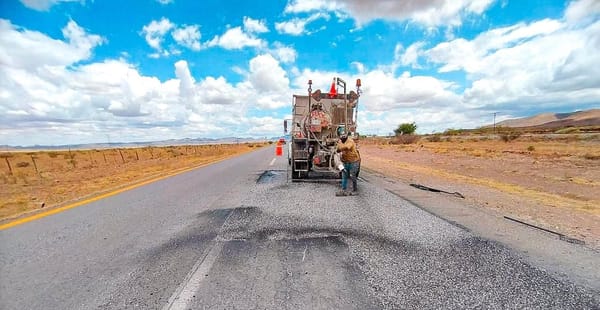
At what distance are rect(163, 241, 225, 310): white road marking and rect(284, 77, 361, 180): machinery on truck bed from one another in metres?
7.23

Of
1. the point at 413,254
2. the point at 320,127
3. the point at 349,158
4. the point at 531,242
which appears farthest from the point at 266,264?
the point at 320,127

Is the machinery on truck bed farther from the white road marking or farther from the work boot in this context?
the white road marking

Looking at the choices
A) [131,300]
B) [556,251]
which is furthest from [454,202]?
[131,300]

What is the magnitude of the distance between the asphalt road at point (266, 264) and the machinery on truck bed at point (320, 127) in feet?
15.2

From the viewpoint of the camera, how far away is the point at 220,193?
898 cm

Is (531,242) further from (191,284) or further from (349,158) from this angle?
(191,284)

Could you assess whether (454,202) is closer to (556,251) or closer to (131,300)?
(556,251)

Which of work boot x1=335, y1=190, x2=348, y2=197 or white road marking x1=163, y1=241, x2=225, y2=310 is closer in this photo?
white road marking x1=163, y1=241, x2=225, y2=310

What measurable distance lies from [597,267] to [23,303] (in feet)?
20.8

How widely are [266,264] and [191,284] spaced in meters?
0.90

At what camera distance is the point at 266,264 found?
3875mm

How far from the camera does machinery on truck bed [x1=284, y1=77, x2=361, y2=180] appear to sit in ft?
37.1

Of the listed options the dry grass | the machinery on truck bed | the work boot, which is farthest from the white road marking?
the machinery on truck bed

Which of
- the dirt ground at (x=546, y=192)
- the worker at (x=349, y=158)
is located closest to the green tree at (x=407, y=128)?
the dirt ground at (x=546, y=192)
